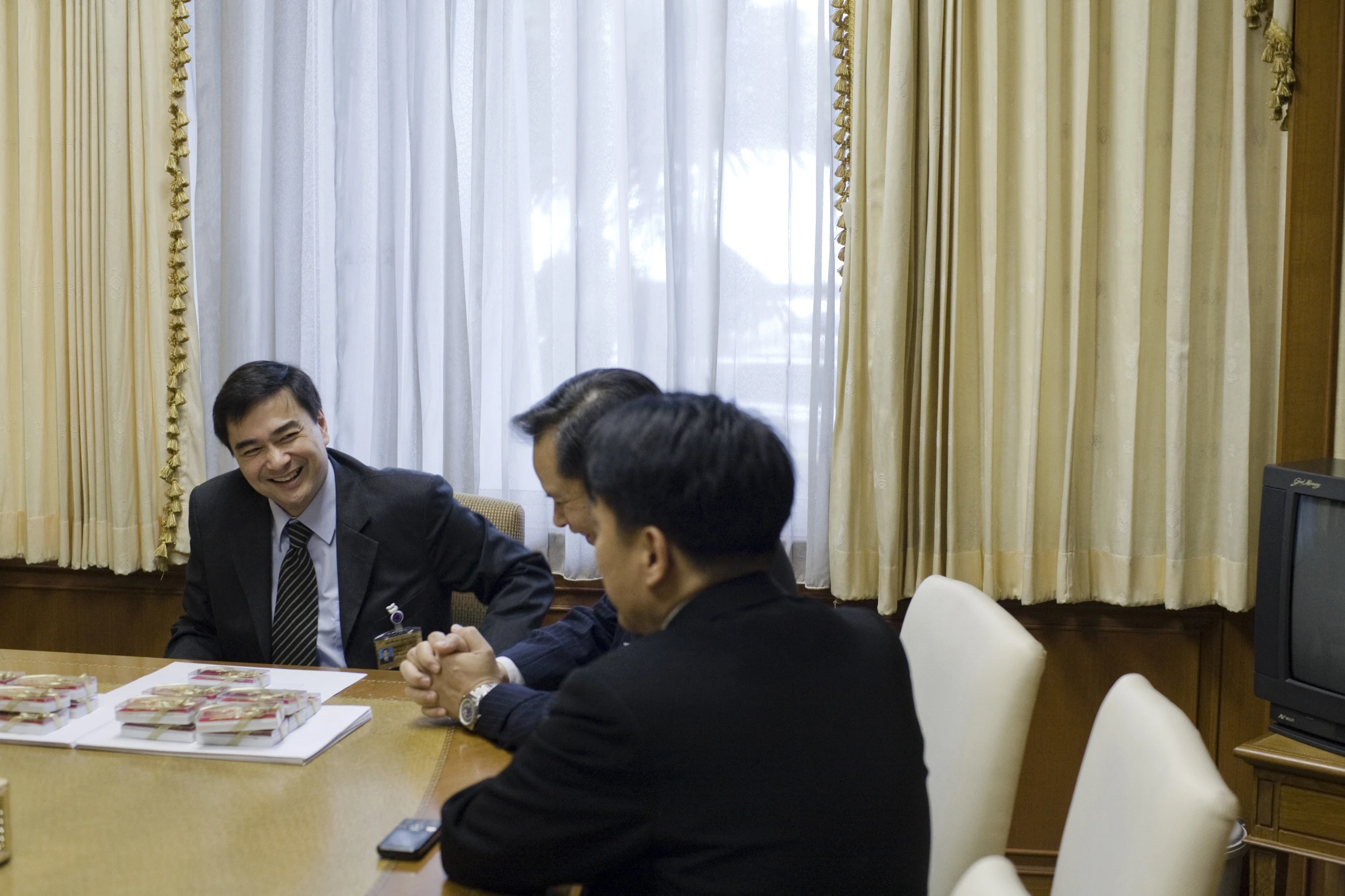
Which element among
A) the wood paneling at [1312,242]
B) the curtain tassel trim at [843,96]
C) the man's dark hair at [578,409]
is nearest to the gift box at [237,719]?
the man's dark hair at [578,409]

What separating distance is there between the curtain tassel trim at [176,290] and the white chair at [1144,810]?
2953mm

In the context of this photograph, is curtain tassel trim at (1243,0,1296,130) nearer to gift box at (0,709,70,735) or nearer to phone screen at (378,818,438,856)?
phone screen at (378,818,438,856)

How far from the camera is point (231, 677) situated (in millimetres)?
2016

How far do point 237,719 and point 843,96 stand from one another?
7.52 ft

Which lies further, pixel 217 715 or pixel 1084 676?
pixel 1084 676

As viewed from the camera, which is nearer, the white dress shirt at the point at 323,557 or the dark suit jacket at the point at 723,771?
the dark suit jacket at the point at 723,771

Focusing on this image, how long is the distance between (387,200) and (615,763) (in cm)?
266

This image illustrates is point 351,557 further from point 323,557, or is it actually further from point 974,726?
point 974,726

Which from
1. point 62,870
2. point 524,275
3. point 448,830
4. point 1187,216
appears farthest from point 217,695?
point 1187,216

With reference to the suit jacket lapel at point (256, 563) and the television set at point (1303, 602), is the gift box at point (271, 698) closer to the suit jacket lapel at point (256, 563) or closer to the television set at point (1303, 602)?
the suit jacket lapel at point (256, 563)

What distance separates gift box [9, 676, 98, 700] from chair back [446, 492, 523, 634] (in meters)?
0.96

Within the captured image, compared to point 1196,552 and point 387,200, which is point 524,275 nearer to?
point 387,200

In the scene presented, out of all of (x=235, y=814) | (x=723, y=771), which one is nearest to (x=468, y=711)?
(x=235, y=814)

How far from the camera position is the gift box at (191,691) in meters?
1.84
